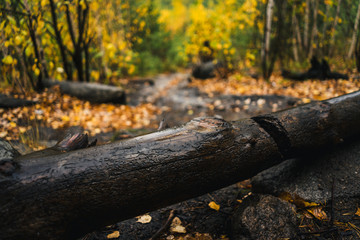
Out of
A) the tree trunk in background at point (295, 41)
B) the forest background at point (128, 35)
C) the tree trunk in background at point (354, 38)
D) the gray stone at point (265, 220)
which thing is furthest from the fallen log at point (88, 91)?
the tree trunk in background at point (295, 41)

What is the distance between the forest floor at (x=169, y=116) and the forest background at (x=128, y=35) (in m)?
0.74

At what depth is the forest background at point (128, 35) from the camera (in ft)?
13.3

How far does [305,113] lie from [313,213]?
818mm

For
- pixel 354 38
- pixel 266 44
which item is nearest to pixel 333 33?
pixel 354 38

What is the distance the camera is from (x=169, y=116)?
17.0 ft

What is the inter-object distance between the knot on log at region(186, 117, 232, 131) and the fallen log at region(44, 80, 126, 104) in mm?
4299

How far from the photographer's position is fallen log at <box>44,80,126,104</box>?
5.09 metres

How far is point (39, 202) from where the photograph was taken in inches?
42.9

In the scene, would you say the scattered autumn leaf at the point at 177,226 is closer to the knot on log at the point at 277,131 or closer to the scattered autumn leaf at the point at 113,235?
the scattered autumn leaf at the point at 113,235

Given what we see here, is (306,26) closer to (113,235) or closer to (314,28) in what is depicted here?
(314,28)

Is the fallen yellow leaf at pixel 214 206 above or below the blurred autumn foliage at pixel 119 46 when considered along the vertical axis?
below

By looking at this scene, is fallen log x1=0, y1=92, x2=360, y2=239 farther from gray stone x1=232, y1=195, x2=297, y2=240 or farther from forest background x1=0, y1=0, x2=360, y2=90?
forest background x1=0, y1=0, x2=360, y2=90

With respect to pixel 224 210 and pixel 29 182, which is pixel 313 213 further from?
pixel 29 182

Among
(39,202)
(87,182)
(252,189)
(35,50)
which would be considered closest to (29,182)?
(39,202)
